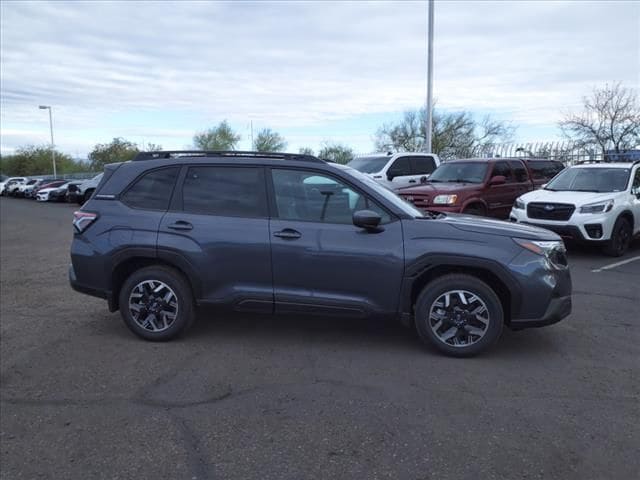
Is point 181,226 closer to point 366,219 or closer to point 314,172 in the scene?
point 314,172

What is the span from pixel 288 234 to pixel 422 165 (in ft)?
37.5

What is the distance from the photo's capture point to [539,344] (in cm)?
518

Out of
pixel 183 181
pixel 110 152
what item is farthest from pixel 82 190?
pixel 110 152

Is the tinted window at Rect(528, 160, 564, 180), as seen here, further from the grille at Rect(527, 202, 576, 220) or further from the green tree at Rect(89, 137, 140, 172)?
the green tree at Rect(89, 137, 140, 172)

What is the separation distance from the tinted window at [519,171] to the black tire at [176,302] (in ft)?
32.1

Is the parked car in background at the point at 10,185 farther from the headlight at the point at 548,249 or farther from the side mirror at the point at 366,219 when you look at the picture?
the headlight at the point at 548,249

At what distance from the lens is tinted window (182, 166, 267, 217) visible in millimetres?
5111

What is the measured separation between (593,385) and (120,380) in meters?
3.64

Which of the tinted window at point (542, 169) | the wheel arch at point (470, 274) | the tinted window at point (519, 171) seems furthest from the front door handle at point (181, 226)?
the tinted window at point (542, 169)

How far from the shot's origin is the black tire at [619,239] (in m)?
9.83

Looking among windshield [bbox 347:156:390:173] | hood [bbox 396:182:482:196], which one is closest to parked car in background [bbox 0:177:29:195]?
windshield [bbox 347:156:390:173]

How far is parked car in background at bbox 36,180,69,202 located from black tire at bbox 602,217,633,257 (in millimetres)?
31206

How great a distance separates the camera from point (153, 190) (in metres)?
5.32

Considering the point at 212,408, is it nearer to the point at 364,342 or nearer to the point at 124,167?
the point at 364,342
